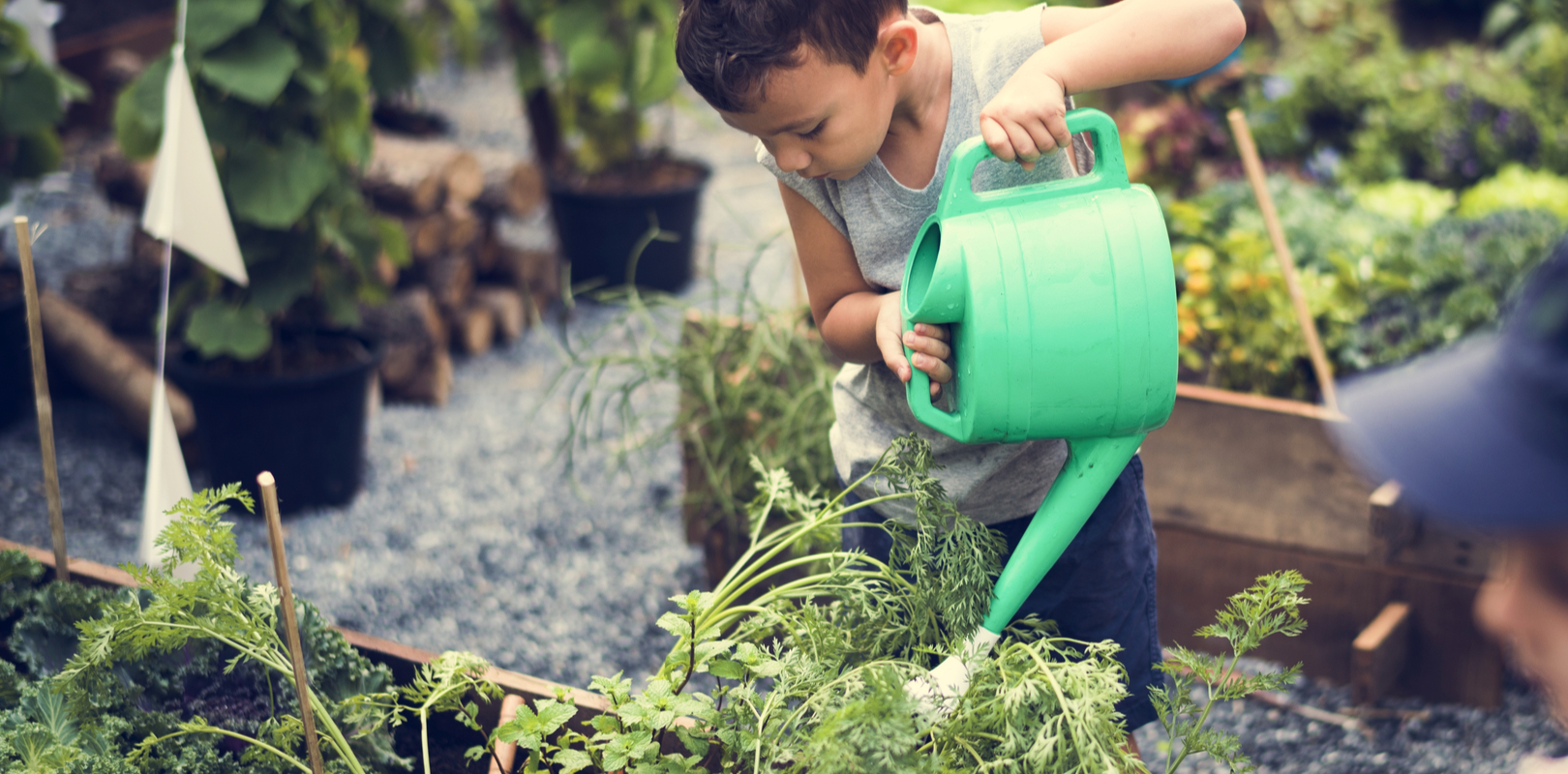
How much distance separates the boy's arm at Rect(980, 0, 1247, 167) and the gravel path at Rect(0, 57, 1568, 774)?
1.03 meters

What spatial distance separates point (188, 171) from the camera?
1.51 m

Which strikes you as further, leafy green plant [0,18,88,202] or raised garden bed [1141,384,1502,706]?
leafy green plant [0,18,88,202]

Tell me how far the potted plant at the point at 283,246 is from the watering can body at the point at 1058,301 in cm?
165

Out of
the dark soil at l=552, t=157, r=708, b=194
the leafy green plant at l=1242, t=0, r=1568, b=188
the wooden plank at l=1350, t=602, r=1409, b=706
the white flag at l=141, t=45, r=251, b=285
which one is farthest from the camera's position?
the dark soil at l=552, t=157, r=708, b=194

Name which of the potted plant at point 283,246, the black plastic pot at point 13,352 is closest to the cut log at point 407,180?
the potted plant at point 283,246

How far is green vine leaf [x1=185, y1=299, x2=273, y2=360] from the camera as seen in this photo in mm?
2242

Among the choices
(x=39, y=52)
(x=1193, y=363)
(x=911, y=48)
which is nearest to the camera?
(x=911, y=48)

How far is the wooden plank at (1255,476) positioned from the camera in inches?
73.7

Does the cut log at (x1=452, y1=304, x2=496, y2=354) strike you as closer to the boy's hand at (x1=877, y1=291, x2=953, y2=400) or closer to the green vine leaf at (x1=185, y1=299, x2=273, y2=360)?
the green vine leaf at (x1=185, y1=299, x2=273, y2=360)

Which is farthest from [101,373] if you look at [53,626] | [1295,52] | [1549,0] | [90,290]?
[1549,0]

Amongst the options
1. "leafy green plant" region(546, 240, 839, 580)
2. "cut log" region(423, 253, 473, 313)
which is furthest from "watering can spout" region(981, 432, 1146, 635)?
"cut log" region(423, 253, 473, 313)

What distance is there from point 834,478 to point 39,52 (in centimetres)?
204

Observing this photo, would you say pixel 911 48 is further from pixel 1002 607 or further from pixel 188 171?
pixel 188 171

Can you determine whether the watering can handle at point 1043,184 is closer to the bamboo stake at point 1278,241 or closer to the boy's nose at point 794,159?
the boy's nose at point 794,159
